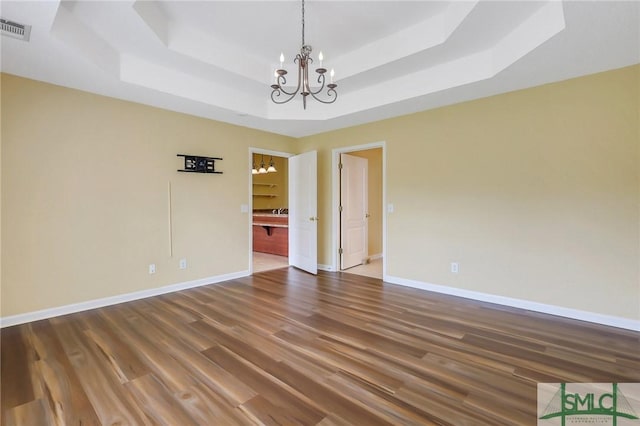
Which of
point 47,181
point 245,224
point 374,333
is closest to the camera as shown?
point 374,333

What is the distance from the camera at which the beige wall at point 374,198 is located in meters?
6.16

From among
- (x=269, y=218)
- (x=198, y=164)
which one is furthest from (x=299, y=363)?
(x=269, y=218)

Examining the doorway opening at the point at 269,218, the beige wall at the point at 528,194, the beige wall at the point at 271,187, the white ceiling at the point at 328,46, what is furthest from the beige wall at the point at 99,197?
the beige wall at the point at 271,187

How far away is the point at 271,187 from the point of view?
9867 millimetres

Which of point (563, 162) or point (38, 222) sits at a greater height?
point (563, 162)

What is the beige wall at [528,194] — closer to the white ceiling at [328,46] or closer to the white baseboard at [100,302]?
the white ceiling at [328,46]

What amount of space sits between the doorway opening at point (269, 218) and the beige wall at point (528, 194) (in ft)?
8.26

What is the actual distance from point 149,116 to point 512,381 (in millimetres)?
4612

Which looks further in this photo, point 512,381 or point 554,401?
point 512,381

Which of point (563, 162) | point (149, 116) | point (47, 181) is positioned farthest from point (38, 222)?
point (563, 162)

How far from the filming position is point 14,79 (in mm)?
2834

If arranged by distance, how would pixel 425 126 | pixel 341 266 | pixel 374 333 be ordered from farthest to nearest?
pixel 341 266 < pixel 425 126 < pixel 374 333

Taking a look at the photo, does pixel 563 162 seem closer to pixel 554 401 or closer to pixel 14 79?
pixel 554 401

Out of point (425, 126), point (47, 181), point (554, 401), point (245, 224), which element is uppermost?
point (425, 126)
